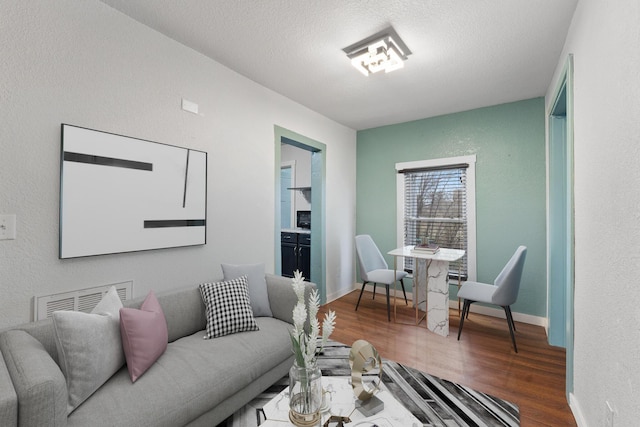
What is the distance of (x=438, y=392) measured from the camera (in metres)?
2.12

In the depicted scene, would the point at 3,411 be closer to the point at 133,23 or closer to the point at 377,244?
the point at 133,23

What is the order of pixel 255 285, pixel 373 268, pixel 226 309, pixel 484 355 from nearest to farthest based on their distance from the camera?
pixel 226 309 < pixel 255 285 < pixel 484 355 < pixel 373 268

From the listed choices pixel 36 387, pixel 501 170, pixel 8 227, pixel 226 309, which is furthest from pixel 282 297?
pixel 501 170

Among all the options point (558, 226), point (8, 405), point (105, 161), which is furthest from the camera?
point (558, 226)

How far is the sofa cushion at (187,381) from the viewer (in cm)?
129

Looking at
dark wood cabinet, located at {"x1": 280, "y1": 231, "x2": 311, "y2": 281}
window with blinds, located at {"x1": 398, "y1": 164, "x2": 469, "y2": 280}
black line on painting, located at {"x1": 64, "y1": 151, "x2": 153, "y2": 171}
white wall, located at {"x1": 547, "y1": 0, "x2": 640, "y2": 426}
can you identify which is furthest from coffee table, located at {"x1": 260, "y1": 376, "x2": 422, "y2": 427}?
dark wood cabinet, located at {"x1": 280, "y1": 231, "x2": 311, "y2": 281}

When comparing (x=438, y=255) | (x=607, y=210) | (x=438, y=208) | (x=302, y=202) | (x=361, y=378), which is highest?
(x=302, y=202)

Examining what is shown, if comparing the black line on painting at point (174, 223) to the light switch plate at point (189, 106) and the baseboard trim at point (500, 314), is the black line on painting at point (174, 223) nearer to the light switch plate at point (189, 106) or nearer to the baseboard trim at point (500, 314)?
the light switch plate at point (189, 106)

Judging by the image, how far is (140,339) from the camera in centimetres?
158

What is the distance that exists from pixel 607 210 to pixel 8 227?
10.2ft

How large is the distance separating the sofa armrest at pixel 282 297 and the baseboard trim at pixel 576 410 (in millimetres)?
1840

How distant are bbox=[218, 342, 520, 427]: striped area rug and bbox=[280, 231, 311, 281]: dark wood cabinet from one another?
2226mm

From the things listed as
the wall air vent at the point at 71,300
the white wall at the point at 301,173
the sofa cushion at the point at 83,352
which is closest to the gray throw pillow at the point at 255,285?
the wall air vent at the point at 71,300

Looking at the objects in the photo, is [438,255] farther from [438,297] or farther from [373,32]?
[373,32]
